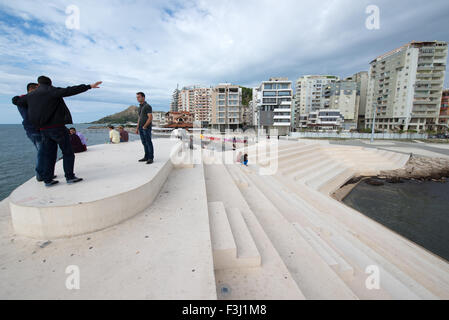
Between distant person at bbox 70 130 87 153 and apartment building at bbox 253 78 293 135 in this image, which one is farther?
apartment building at bbox 253 78 293 135

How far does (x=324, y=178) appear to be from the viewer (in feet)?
42.5

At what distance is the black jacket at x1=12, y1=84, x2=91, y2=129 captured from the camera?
2.73 m

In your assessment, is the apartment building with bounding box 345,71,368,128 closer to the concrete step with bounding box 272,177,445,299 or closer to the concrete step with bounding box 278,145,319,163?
the concrete step with bounding box 278,145,319,163

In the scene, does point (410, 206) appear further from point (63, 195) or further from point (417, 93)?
point (417, 93)

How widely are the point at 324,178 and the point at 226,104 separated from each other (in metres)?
48.8

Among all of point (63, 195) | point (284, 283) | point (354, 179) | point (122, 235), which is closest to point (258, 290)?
point (284, 283)

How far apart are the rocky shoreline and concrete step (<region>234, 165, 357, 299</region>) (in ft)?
38.8

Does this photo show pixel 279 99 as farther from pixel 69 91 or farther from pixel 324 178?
pixel 69 91

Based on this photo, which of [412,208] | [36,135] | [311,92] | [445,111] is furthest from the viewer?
[311,92]

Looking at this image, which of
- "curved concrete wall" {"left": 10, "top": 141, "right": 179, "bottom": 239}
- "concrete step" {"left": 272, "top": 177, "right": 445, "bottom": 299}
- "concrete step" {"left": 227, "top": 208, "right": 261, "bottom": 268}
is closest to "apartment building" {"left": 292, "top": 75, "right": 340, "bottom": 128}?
"concrete step" {"left": 272, "top": 177, "right": 445, "bottom": 299}

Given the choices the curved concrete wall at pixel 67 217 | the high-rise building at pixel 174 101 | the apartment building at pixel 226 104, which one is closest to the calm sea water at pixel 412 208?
the curved concrete wall at pixel 67 217

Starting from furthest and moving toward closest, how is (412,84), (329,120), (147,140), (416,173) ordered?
(329,120)
(412,84)
(416,173)
(147,140)

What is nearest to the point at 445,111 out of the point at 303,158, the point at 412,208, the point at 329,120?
the point at 329,120

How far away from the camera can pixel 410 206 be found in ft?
34.8
